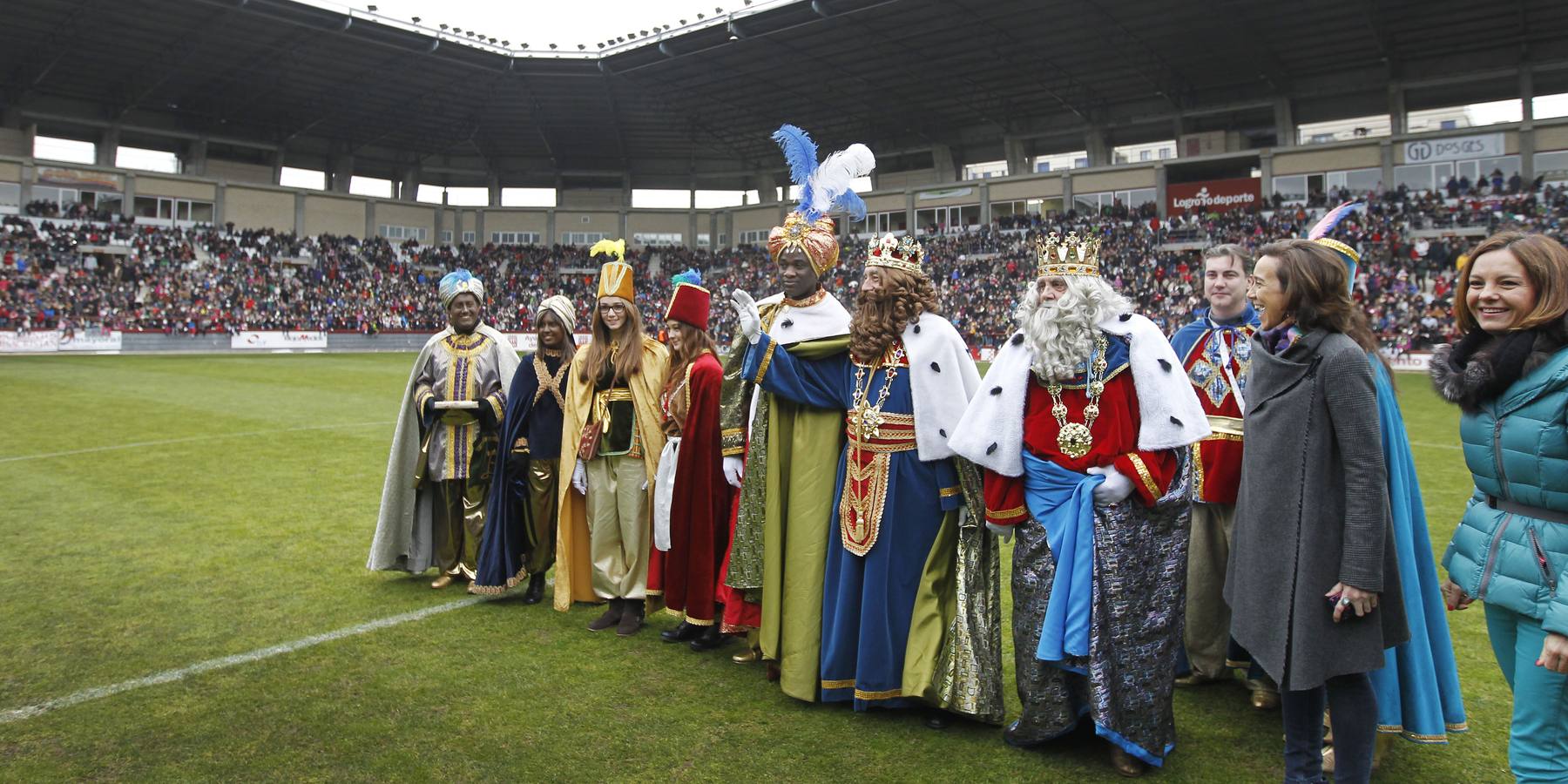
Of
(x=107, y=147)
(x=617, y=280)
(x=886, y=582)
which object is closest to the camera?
(x=886, y=582)

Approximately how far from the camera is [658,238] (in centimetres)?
5766

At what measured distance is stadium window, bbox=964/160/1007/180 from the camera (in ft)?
157

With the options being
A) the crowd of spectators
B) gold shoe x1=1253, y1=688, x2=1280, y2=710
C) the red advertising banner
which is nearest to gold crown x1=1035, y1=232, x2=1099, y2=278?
gold shoe x1=1253, y1=688, x2=1280, y2=710

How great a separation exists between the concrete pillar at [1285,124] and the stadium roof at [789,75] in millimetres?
463

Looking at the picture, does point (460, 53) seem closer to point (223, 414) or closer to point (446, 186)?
point (446, 186)

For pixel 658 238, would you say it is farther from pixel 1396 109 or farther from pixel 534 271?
pixel 1396 109

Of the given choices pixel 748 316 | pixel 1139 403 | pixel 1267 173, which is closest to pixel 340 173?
pixel 1267 173

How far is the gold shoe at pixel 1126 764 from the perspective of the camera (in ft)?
11.6

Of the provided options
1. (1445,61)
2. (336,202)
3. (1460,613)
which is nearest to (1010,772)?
(1460,613)

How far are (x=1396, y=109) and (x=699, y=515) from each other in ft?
140

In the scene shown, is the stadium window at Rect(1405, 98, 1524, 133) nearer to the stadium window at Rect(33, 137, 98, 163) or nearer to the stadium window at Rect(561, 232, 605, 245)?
the stadium window at Rect(561, 232, 605, 245)

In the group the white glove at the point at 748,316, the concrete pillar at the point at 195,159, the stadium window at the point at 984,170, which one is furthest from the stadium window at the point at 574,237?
the white glove at the point at 748,316

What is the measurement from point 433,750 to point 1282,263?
379 cm

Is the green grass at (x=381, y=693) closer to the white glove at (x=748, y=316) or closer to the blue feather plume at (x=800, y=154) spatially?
the white glove at (x=748, y=316)
